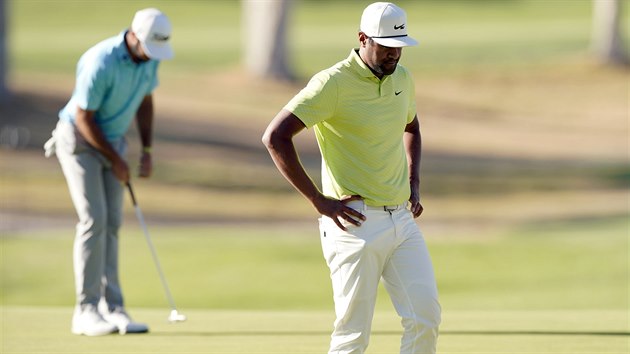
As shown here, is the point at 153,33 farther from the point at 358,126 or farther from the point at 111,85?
the point at 358,126

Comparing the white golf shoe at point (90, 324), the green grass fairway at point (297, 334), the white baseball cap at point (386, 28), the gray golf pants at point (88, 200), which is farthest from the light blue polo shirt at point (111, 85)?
the white baseball cap at point (386, 28)

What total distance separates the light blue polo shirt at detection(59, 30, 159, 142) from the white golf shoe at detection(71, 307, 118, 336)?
1097 mm

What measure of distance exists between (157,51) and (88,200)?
1.03 m

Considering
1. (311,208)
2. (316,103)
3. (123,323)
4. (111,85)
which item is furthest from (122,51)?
(311,208)

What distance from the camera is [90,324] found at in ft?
29.4

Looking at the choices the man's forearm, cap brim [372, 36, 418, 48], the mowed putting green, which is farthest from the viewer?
the man's forearm

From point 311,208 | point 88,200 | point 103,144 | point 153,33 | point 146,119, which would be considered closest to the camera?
point 153,33

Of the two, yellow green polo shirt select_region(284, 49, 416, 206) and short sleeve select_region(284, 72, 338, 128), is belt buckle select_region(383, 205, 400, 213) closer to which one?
yellow green polo shirt select_region(284, 49, 416, 206)

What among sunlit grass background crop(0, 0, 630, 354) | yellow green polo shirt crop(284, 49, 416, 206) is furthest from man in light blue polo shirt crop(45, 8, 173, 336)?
yellow green polo shirt crop(284, 49, 416, 206)

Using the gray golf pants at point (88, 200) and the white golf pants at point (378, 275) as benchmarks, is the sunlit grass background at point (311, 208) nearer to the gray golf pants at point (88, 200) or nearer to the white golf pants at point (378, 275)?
the gray golf pants at point (88, 200)

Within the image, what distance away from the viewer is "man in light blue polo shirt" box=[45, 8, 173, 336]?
29.2 feet

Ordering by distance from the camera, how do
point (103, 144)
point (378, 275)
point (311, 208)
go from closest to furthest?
point (378, 275) < point (103, 144) < point (311, 208)

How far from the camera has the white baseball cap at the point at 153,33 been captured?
885 cm

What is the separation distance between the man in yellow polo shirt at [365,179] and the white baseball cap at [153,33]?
7.99 ft
